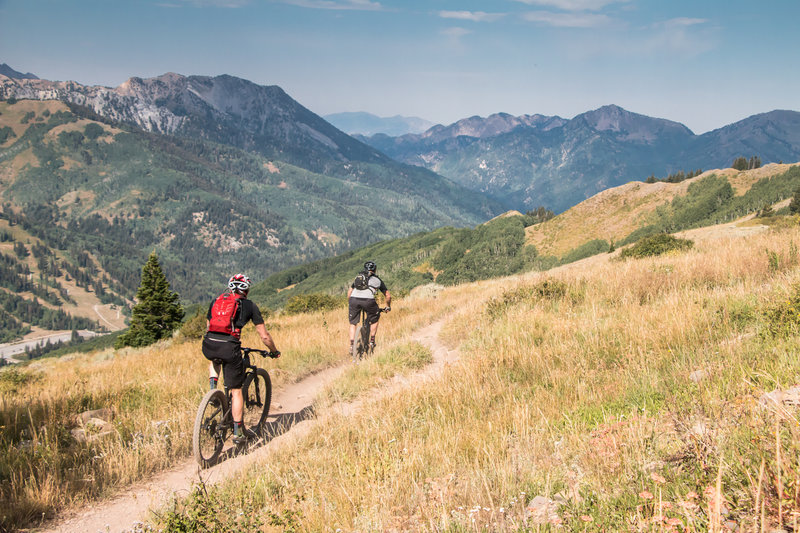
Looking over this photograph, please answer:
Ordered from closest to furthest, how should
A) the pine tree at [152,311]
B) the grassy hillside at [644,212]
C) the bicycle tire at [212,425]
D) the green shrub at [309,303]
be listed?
the bicycle tire at [212,425]
the green shrub at [309,303]
the pine tree at [152,311]
the grassy hillside at [644,212]

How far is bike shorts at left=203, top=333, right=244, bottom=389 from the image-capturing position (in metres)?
6.59

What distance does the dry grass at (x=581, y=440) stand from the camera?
2.43 meters

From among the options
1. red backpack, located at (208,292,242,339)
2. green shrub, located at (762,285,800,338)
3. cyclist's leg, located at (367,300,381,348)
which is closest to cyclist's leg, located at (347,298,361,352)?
cyclist's leg, located at (367,300,381,348)

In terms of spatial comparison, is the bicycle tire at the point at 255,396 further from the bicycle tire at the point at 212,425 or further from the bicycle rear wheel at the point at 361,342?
the bicycle rear wheel at the point at 361,342

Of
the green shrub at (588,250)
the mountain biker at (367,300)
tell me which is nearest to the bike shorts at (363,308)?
the mountain biker at (367,300)

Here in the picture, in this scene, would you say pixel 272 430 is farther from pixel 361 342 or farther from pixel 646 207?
pixel 646 207

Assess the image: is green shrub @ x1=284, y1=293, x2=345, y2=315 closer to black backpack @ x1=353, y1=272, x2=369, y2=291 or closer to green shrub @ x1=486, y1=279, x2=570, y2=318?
black backpack @ x1=353, y1=272, x2=369, y2=291

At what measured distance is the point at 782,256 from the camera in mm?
9414

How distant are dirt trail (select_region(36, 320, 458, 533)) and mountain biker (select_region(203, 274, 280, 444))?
66 cm

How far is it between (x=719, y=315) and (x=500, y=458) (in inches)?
187

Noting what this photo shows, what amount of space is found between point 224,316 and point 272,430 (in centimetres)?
237

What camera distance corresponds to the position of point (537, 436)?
3943mm

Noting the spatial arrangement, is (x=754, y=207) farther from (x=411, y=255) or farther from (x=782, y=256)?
(x=411, y=255)

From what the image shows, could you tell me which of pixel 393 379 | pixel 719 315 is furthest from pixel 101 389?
pixel 719 315
